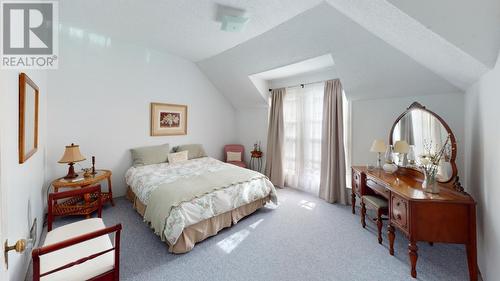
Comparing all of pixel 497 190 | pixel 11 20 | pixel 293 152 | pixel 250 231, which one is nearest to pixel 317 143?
pixel 293 152

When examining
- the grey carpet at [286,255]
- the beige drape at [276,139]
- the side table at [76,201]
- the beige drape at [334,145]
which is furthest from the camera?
the beige drape at [276,139]

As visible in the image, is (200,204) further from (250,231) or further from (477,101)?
(477,101)

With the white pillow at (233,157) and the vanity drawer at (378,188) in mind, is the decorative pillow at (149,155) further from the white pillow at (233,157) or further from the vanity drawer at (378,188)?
the vanity drawer at (378,188)

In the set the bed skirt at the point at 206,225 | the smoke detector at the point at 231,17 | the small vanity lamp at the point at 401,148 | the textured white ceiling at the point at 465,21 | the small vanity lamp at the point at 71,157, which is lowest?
the bed skirt at the point at 206,225

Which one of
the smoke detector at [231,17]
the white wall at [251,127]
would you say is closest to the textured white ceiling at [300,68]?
the white wall at [251,127]

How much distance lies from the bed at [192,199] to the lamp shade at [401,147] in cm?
172

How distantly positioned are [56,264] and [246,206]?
6.33 ft

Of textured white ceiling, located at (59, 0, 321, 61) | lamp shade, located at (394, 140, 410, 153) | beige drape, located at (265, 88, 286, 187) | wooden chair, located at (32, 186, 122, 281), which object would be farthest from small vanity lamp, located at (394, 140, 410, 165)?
wooden chair, located at (32, 186, 122, 281)

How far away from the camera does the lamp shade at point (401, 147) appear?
237 centimetres

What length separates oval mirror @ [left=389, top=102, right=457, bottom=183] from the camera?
201 centimetres

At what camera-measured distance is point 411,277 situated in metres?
1.74

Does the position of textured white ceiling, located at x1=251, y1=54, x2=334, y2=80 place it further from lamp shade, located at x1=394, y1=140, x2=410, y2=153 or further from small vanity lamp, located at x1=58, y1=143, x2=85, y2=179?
small vanity lamp, located at x1=58, y1=143, x2=85, y2=179

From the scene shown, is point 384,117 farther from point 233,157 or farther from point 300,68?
→ point 233,157

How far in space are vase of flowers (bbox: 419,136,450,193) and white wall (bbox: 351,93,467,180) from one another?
0.40 m
